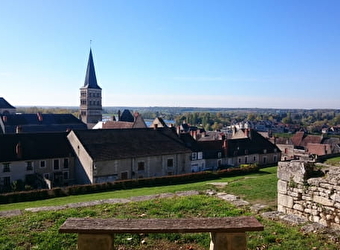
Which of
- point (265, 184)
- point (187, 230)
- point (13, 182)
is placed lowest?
point (13, 182)

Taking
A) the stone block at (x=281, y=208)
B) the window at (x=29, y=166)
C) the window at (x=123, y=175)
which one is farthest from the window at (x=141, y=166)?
the stone block at (x=281, y=208)

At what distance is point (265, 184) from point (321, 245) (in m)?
7.86

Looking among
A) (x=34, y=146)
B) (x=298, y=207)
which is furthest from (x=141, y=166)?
(x=298, y=207)

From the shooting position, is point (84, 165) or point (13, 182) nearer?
point (13, 182)

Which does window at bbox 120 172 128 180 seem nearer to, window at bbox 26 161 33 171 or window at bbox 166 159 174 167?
window at bbox 166 159 174 167

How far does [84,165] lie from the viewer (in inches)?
1179

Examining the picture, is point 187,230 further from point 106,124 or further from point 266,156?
point 106,124

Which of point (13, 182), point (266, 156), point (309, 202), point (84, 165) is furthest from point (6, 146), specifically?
point (266, 156)

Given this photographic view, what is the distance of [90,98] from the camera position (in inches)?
2881

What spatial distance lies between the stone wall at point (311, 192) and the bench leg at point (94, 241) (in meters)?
6.22

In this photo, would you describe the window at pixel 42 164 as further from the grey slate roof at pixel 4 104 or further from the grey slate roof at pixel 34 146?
the grey slate roof at pixel 4 104

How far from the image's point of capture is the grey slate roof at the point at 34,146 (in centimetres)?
2939

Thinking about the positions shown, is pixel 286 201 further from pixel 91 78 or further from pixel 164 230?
pixel 91 78

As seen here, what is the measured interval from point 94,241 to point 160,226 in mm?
1038
